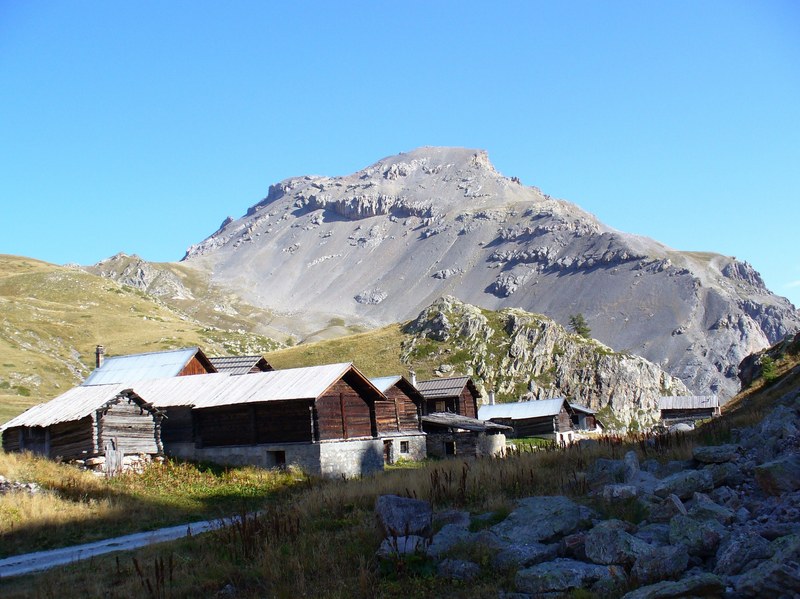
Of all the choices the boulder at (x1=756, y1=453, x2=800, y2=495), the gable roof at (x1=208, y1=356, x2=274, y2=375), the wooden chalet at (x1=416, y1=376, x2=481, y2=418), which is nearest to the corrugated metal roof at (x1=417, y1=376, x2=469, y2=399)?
the wooden chalet at (x1=416, y1=376, x2=481, y2=418)

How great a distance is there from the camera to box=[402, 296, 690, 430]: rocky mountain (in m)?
92.0

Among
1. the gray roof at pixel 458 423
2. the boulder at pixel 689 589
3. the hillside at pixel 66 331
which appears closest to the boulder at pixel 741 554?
the boulder at pixel 689 589

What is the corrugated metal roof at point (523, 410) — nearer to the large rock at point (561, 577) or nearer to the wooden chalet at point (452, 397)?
the wooden chalet at point (452, 397)

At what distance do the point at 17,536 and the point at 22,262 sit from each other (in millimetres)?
178286

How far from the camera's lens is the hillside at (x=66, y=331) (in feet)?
240

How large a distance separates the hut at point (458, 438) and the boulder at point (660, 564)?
40.9 m

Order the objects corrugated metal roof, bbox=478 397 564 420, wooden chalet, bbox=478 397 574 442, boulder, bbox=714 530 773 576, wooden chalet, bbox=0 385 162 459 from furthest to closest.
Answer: corrugated metal roof, bbox=478 397 564 420 → wooden chalet, bbox=478 397 574 442 → wooden chalet, bbox=0 385 162 459 → boulder, bbox=714 530 773 576

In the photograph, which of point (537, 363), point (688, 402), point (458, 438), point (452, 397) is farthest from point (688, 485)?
point (688, 402)

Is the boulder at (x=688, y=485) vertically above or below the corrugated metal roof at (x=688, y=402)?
above

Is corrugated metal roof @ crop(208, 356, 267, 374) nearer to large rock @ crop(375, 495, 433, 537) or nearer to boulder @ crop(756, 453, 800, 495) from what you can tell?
large rock @ crop(375, 495, 433, 537)

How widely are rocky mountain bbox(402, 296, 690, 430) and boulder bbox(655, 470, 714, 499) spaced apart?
253 ft

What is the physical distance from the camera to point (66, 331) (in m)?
103

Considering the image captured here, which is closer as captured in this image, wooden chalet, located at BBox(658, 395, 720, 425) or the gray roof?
the gray roof

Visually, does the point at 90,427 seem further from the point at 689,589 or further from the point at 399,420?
the point at 689,589
